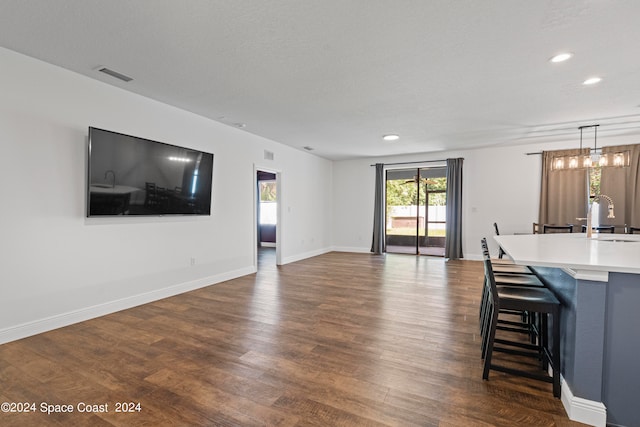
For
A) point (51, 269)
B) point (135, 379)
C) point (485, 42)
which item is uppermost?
point (485, 42)

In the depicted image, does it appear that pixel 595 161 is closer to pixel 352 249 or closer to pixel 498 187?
pixel 498 187

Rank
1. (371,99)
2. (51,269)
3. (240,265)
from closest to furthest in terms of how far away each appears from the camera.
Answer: (51,269), (371,99), (240,265)

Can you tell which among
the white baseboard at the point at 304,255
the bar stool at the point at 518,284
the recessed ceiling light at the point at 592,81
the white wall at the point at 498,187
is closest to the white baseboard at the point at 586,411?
the bar stool at the point at 518,284

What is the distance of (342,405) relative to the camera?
1885 mm

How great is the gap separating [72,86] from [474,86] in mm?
4561

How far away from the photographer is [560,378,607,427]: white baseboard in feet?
5.56

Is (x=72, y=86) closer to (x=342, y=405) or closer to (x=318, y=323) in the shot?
(x=318, y=323)

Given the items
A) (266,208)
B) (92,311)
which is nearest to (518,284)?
(92,311)

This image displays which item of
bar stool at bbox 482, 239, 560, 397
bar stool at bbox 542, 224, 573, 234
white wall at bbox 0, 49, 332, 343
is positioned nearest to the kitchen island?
bar stool at bbox 482, 239, 560, 397

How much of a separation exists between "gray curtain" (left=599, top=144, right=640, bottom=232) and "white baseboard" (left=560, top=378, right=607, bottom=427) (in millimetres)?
5870

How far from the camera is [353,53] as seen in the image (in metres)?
2.77

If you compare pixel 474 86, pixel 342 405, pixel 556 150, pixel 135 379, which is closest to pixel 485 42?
pixel 474 86

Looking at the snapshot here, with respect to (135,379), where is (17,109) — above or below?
above

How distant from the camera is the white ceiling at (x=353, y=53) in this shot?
7.16 feet
